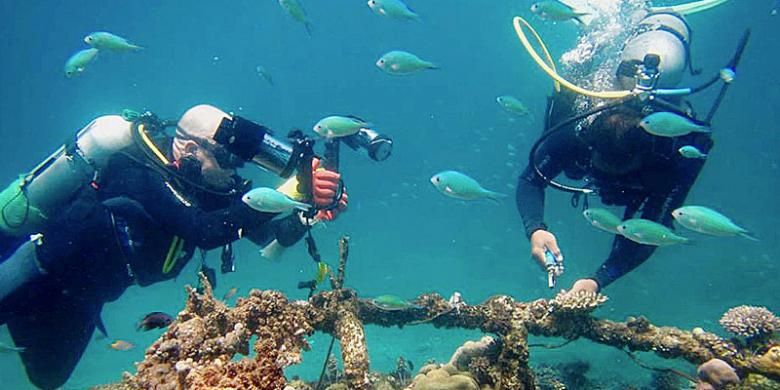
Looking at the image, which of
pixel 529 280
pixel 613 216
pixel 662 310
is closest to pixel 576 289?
pixel 613 216

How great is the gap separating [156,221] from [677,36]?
19.9 feet

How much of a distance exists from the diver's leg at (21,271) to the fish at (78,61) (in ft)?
14.8

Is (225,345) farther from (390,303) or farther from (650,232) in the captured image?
(650,232)

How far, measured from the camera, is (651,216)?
5.45m

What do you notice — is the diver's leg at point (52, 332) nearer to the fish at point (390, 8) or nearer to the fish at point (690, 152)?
the fish at point (390, 8)

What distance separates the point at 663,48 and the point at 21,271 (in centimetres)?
713

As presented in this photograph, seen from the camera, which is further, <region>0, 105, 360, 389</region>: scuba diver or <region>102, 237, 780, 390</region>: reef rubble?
<region>0, 105, 360, 389</region>: scuba diver

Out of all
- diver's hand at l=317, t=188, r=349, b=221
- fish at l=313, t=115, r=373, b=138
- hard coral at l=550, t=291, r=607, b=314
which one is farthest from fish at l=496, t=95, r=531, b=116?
diver's hand at l=317, t=188, r=349, b=221

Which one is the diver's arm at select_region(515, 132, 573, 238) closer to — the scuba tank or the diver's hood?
the diver's hood

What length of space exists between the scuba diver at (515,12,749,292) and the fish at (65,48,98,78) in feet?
23.7

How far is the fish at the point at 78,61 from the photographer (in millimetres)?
8133

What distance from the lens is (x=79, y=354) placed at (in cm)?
570

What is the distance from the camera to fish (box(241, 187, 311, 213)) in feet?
13.7

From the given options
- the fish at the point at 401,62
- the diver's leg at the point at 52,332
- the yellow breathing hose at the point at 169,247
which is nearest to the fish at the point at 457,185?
the fish at the point at 401,62
